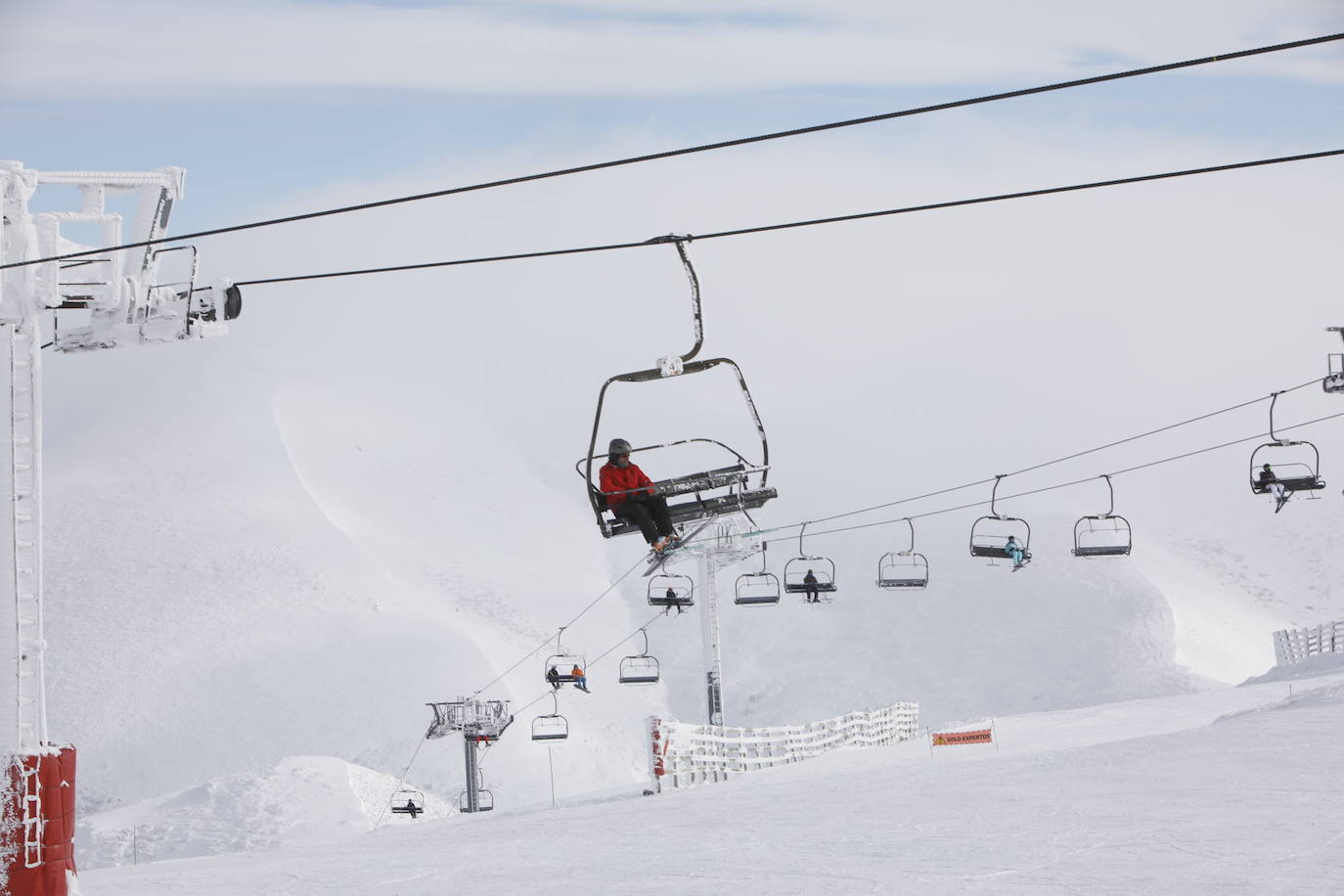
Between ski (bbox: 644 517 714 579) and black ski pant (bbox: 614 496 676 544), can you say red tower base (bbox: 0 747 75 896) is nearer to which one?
black ski pant (bbox: 614 496 676 544)

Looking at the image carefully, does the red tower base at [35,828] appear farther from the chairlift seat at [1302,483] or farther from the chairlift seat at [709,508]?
the chairlift seat at [1302,483]

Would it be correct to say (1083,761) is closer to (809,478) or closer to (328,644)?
(328,644)

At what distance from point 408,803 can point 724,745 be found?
30.1 feet

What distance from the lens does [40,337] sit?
1291cm

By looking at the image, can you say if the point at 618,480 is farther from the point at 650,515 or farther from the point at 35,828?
the point at 35,828

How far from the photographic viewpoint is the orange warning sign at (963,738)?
25523mm

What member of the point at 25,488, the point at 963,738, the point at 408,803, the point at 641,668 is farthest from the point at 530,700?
the point at 25,488

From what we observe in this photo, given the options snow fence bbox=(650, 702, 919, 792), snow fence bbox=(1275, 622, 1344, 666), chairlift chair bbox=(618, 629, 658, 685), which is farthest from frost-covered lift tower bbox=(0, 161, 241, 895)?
snow fence bbox=(1275, 622, 1344, 666)

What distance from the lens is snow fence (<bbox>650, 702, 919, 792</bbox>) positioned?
24.9 meters

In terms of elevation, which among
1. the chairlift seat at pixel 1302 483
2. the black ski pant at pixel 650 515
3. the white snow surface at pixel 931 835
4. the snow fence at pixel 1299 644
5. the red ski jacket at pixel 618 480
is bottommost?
the white snow surface at pixel 931 835

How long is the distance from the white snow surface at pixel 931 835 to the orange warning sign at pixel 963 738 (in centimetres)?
388

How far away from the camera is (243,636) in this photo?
151 ft

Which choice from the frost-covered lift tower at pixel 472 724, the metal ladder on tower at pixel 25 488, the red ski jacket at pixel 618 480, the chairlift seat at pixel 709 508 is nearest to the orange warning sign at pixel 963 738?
the frost-covered lift tower at pixel 472 724

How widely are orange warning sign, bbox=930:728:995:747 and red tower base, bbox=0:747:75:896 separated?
1646cm
